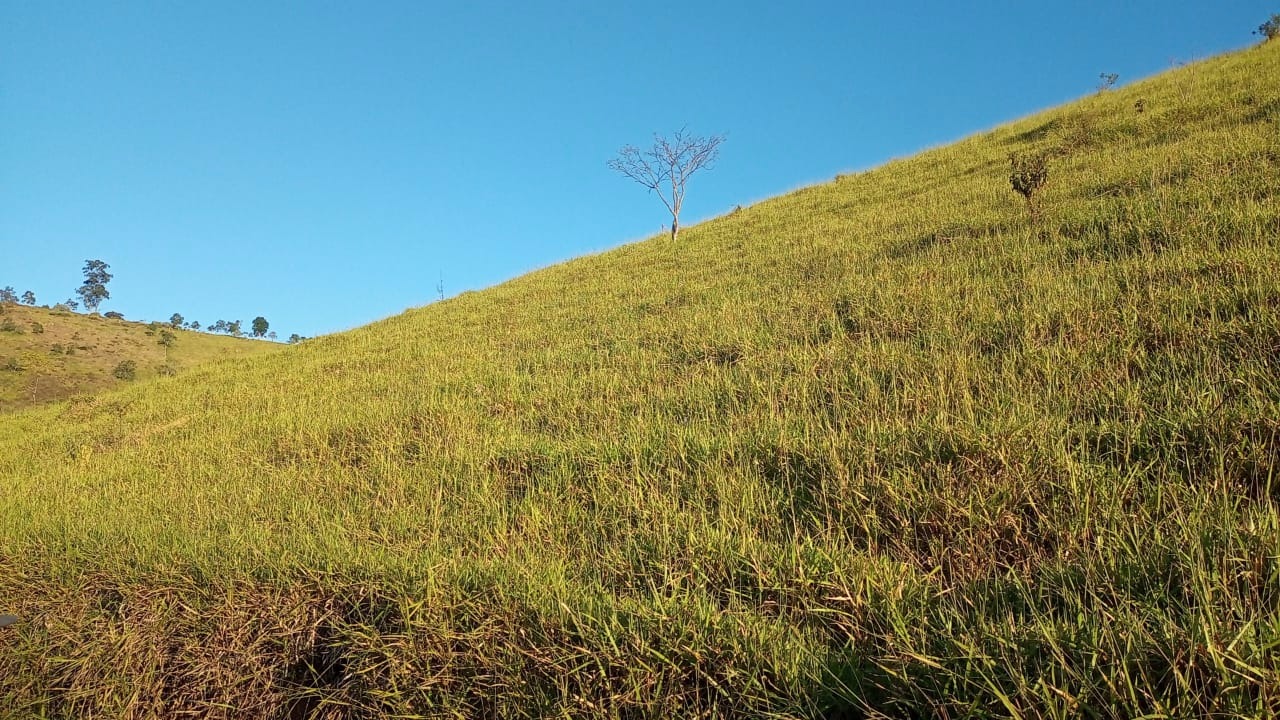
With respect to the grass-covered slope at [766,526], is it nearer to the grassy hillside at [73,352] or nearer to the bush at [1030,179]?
the bush at [1030,179]

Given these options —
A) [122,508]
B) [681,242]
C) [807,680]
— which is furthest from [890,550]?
[681,242]

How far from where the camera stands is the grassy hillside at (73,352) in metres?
31.7

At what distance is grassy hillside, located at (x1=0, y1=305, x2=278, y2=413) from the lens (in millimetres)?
31688

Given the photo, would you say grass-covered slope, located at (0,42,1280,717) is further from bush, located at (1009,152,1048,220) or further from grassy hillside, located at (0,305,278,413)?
grassy hillside, located at (0,305,278,413)

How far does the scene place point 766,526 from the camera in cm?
253

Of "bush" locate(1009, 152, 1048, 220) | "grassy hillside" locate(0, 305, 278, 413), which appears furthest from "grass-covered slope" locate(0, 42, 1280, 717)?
"grassy hillside" locate(0, 305, 278, 413)

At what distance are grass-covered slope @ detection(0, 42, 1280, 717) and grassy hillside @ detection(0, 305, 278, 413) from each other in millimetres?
24416

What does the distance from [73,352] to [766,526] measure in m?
54.1

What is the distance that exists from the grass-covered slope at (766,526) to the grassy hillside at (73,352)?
961 inches

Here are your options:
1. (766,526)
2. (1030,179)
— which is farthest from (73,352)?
(1030,179)

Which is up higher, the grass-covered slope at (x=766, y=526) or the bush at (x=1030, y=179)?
the bush at (x=1030, y=179)

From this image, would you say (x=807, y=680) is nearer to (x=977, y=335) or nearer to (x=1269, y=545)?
(x=1269, y=545)

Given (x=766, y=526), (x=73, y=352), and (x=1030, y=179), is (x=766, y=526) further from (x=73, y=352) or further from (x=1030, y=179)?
(x=73, y=352)

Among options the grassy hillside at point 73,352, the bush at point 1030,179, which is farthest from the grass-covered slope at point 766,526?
the grassy hillside at point 73,352
